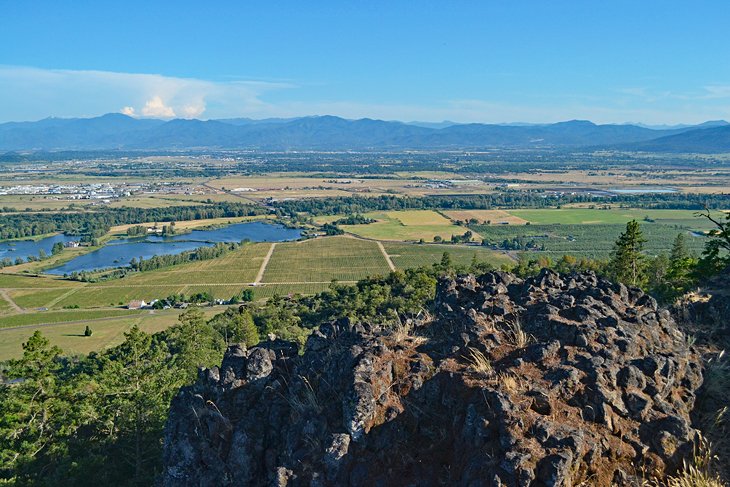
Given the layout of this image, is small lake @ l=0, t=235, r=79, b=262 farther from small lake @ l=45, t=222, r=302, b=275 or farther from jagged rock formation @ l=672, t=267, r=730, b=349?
jagged rock formation @ l=672, t=267, r=730, b=349

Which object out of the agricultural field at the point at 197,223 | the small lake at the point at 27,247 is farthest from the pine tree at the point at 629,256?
the agricultural field at the point at 197,223

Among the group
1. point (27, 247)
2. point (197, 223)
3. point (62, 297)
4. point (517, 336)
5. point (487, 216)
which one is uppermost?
point (517, 336)

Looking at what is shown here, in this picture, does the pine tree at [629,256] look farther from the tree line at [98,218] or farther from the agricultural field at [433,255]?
the tree line at [98,218]

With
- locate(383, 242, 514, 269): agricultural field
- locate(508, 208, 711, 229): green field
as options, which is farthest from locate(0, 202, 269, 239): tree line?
locate(508, 208, 711, 229): green field

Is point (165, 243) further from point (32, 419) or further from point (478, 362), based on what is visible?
point (478, 362)

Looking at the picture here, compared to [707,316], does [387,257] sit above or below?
below

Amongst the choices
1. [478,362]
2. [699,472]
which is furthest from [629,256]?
[699,472]
